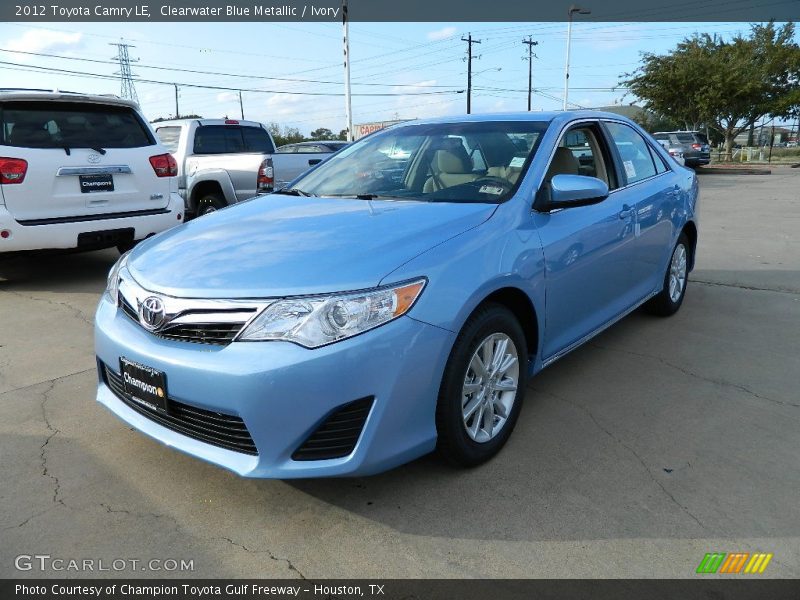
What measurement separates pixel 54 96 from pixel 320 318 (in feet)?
16.6

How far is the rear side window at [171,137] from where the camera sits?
31.0 feet

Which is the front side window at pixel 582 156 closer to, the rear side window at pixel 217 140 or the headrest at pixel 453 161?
the headrest at pixel 453 161

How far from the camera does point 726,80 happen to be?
3372cm

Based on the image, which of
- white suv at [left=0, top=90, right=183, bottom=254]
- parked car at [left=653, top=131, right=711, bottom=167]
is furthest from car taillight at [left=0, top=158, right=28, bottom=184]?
parked car at [left=653, top=131, right=711, bottom=167]

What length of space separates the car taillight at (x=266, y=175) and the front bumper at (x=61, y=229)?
1.89 m

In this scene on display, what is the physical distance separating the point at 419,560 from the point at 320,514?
19.0 inches

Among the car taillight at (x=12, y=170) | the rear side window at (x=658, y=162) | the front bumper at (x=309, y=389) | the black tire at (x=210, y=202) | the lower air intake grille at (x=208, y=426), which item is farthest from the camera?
the black tire at (x=210, y=202)

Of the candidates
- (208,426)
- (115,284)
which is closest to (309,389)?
(208,426)

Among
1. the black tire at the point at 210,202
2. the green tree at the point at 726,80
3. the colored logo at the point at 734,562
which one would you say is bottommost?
the colored logo at the point at 734,562

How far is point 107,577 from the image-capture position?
2193mm

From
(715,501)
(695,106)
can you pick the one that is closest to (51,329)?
(715,501)

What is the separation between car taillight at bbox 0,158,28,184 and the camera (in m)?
5.49

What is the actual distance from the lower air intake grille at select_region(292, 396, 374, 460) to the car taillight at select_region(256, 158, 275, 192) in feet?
21.1

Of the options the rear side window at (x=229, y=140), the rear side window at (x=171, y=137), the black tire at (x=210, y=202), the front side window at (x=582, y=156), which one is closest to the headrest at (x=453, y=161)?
the front side window at (x=582, y=156)
